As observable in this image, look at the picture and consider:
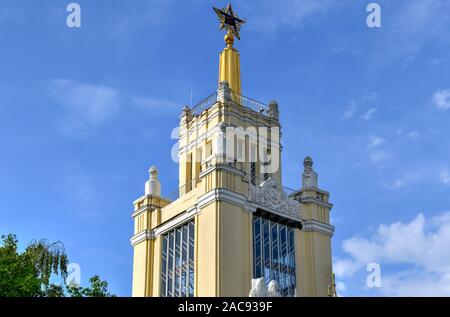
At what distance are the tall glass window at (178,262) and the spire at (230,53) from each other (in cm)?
988

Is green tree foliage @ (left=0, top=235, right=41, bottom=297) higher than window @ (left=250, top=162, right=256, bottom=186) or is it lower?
lower

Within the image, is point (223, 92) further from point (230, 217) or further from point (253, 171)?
point (230, 217)

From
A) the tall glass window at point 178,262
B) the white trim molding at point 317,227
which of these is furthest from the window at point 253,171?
the tall glass window at point 178,262

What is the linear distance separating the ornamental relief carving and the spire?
7372mm

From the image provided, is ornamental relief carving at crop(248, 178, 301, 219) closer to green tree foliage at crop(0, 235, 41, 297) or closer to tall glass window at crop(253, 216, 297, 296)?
tall glass window at crop(253, 216, 297, 296)

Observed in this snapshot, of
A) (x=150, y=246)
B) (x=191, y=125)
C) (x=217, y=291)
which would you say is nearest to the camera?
(x=217, y=291)

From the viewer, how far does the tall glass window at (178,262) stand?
42.8 meters

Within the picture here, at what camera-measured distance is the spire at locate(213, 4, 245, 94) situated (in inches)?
1973

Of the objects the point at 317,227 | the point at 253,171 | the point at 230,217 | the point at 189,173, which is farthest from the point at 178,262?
the point at 317,227

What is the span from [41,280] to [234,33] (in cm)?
1964

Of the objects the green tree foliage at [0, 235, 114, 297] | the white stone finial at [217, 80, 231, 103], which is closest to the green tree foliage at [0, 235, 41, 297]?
the green tree foliage at [0, 235, 114, 297]
